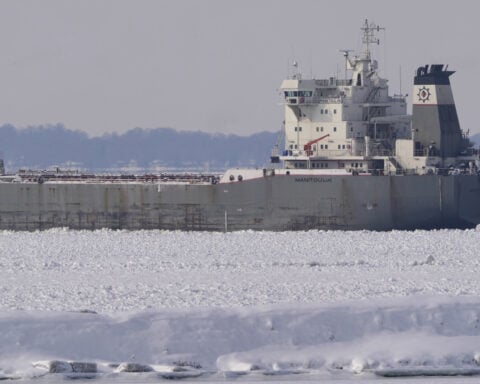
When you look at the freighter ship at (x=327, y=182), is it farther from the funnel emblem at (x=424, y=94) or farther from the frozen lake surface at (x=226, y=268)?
the frozen lake surface at (x=226, y=268)

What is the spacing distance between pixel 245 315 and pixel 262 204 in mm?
20861

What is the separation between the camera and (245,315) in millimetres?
18359

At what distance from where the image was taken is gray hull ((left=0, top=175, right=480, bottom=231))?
38000mm

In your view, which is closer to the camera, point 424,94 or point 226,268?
point 226,268

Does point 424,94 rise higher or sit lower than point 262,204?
higher

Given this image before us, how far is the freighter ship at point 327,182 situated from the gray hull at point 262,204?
0.03 meters

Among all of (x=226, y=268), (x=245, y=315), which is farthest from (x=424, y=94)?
(x=245, y=315)

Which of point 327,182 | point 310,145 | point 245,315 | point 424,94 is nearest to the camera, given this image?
point 245,315

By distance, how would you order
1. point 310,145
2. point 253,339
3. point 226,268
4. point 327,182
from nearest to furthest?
point 253,339
point 226,268
point 327,182
point 310,145

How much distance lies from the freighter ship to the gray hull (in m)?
0.03

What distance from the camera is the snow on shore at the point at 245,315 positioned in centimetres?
1747

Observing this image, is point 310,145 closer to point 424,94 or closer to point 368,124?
point 368,124

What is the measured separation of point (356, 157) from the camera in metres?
39.9

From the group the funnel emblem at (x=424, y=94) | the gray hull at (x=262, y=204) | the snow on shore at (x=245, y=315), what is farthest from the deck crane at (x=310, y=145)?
the snow on shore at (x=245, y=315)
